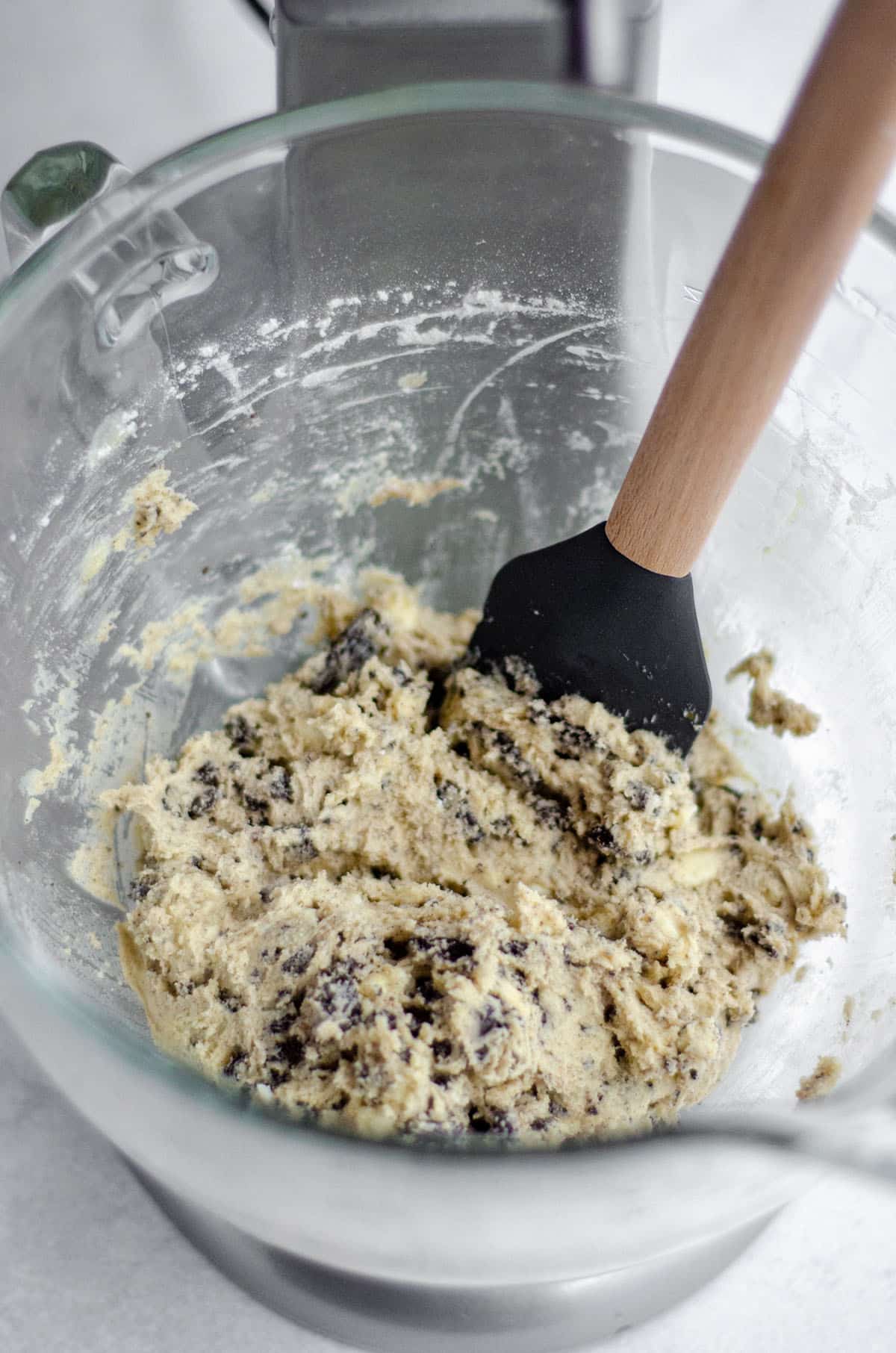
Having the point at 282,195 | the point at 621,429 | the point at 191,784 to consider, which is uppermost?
the point at 621,429

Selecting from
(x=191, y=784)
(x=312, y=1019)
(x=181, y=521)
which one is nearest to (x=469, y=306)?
(x=181, y=521)

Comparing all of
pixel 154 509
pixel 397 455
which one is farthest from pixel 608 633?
pixel 154 509

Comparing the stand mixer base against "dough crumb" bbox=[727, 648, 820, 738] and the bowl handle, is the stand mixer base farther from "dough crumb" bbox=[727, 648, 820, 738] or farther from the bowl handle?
the bowl handle

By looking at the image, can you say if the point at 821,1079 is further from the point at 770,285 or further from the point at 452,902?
the point at 770,285

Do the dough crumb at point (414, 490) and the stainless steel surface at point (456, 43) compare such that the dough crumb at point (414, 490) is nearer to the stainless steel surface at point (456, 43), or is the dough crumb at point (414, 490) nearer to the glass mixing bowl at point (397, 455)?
the glass mixing bowl at point (397, 455)

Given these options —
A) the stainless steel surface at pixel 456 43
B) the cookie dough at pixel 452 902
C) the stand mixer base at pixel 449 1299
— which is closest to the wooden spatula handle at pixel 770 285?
the cookie dough at pixel 452 902

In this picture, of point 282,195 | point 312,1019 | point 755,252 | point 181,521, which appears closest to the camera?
point 755,252

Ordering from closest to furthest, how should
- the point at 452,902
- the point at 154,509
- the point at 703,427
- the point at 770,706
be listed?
the point at 703,427 → the point at 452,902 → the point at 154,509 → the point at 770,706

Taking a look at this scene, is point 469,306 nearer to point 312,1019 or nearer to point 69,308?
point 69,308
